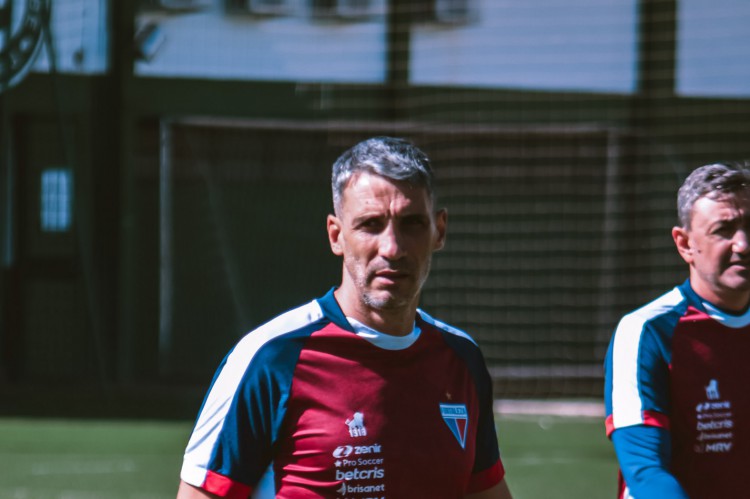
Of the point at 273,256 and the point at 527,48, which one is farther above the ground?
the point at 527,48

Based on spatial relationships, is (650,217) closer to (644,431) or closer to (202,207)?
(202,207)

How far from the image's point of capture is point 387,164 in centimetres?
299

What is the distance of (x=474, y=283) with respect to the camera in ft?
41.2

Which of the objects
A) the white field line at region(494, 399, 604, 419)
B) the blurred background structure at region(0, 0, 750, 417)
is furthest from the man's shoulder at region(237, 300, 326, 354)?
the blurred background structure at region(0, 0, 750, 417)

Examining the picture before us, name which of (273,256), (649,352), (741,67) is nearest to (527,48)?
(741,67)

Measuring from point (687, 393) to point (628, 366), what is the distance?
0.23 m

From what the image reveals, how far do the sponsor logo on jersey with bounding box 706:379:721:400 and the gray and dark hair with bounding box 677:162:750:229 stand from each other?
0.53m

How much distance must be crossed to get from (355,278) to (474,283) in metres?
9.65

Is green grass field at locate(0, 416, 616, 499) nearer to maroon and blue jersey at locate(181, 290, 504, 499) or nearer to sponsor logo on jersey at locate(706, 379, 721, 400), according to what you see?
sponsor logo on jersey at locate(706, 379, 721, 400)

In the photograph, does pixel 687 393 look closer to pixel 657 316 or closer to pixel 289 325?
pixel 657 316

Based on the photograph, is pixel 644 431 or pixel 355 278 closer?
pixel 355 278

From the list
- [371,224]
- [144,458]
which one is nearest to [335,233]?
[371,224]

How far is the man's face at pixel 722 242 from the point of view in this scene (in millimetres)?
3684

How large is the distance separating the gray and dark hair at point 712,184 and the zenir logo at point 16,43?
10.4 metres
